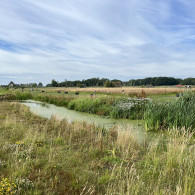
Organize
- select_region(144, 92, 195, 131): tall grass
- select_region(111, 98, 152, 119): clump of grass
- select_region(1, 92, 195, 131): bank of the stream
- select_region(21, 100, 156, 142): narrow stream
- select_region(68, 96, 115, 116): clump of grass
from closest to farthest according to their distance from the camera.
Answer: select_region(21, 100, 156, 142): narrow stream, select_region(144, 92, 195, 131): tall grass, select_region(1, 92, 195, 131): bank of the stream, select_region(111, 98, 152, 119): clump of grass, select_region(68, 96, 115, 116): clump of grass

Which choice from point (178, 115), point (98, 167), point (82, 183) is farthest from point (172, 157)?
point (178, 115)

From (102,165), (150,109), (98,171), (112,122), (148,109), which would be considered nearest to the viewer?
(98,171)

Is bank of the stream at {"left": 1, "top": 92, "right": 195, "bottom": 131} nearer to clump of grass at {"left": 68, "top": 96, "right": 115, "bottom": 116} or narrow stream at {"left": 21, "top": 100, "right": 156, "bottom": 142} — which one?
clump of grass at {"left": 68, "top": 96, "right": 115, "bottom": 116}

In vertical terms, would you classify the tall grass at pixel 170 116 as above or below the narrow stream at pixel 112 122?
above

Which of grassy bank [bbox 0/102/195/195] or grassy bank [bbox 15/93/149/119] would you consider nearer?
grassy bank [bbox 0/102/195/195]

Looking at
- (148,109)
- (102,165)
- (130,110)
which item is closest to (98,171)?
(102,165)

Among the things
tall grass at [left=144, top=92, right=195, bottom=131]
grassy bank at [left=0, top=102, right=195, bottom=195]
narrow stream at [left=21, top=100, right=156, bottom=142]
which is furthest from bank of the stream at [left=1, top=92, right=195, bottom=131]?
grassy bank at [left=0, top=102, right=195, bottom=195]

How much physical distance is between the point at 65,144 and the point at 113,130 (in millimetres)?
2135

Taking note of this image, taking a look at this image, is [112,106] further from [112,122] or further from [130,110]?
→ [112,122]

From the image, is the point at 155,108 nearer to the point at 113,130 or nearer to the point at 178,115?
the point at 178,115

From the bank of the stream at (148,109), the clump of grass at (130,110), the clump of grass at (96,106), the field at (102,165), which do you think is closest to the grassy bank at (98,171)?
the field at (102,165)

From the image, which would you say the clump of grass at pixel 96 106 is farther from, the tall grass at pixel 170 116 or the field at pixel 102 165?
the field at pixel 102 165

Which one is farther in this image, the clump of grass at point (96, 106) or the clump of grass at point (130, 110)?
the clump of grass at point (96, 106)

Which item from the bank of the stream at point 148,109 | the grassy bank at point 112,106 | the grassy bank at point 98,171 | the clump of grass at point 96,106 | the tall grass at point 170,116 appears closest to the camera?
the grassy bank at point 98,171
